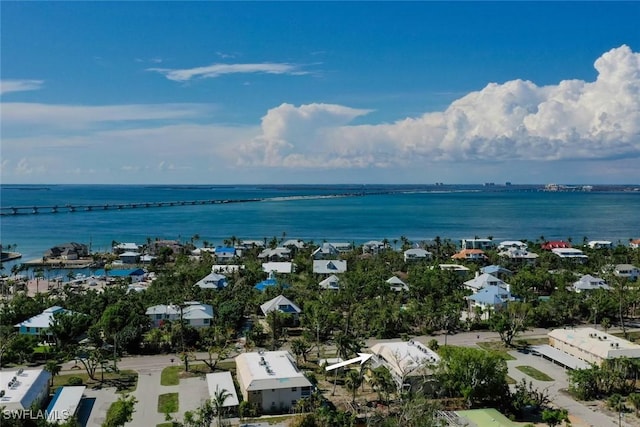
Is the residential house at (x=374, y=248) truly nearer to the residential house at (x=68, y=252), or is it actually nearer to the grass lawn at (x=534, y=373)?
the residential house at (x=68, y=252)

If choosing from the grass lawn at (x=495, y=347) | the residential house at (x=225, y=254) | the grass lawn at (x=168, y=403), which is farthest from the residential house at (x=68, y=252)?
the grass lawn at (x=495, y=347)

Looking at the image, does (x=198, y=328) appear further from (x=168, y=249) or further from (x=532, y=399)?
(x=168, y=249)

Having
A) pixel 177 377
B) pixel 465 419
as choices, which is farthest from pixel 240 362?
pixel 465 419

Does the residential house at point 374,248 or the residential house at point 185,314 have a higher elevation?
the residential house at point 185,314

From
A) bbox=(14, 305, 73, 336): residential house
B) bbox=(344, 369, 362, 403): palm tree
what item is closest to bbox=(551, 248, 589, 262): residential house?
bbox=(344, 369, 362, 403): palm tree

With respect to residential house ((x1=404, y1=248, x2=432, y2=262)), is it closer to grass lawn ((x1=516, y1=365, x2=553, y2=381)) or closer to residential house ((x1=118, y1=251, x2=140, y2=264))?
residential house ((x1=118, y1=251, x2=140, y2=264))

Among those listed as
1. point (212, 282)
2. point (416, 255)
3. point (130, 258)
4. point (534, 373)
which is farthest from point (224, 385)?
point (130, 258)

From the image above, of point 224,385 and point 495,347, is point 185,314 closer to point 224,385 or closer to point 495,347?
point 224,385
